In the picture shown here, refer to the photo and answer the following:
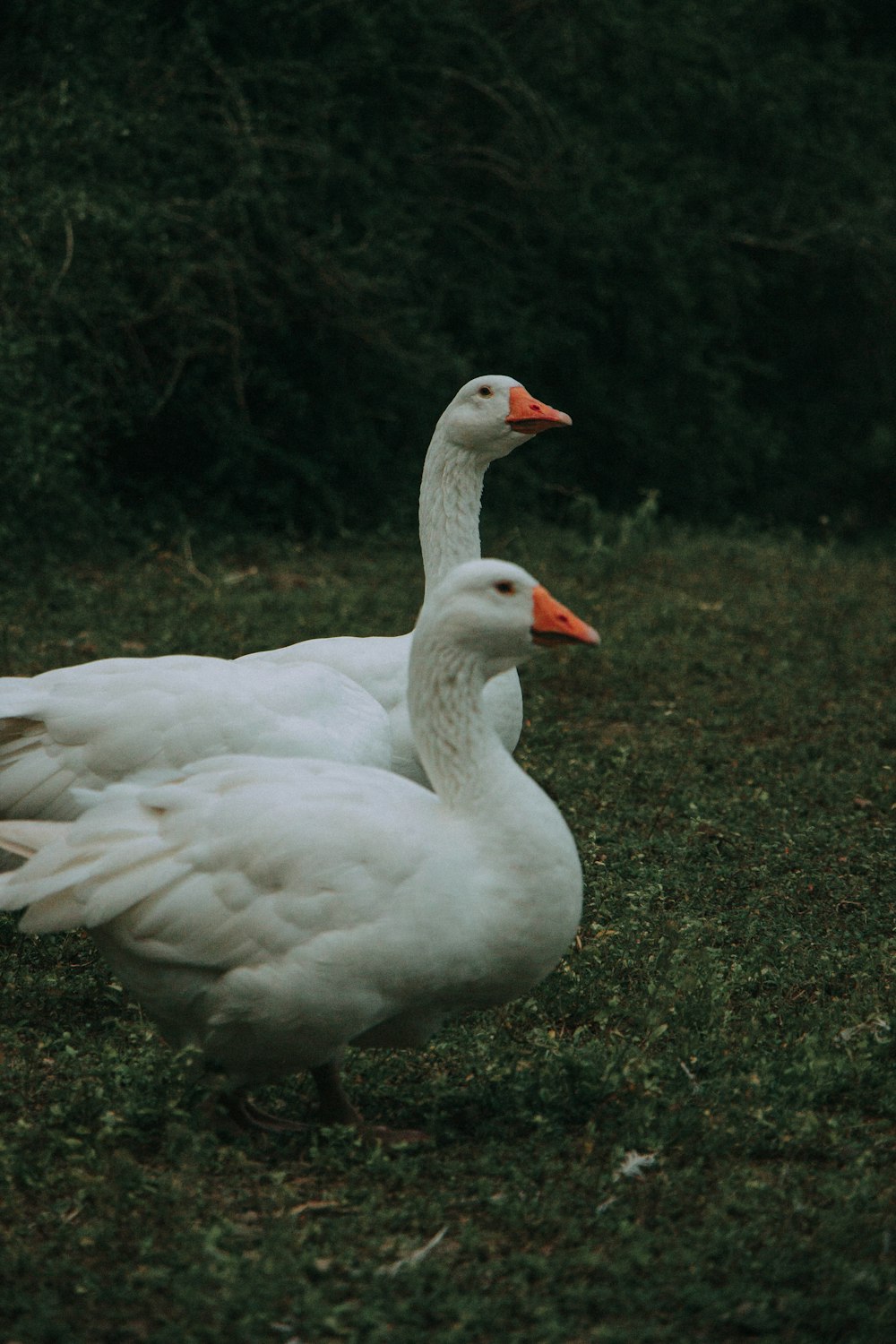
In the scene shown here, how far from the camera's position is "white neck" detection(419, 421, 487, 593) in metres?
5.57

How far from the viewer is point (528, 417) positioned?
5.55 meters

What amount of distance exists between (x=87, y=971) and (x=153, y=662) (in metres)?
0.92

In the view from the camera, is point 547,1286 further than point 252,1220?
No

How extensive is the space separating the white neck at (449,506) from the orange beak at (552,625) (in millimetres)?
1836

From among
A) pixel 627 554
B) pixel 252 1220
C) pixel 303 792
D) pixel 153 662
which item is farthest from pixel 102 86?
pixel 252 1220

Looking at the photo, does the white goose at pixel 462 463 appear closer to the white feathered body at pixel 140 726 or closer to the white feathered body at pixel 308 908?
the white feathered body at pixel 140 726

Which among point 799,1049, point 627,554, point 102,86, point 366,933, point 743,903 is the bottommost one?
point 627,554

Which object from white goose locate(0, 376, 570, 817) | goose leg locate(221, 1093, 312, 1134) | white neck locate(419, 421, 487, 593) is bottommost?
goose leg locate(221, 1093, 312, 1134)

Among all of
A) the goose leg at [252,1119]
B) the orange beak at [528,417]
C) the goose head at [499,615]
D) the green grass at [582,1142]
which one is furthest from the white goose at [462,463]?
the goose leg at [252,1119]

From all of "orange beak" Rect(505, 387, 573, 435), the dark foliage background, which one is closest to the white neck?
"orange beak" Rect(505, 387, 573, 435)

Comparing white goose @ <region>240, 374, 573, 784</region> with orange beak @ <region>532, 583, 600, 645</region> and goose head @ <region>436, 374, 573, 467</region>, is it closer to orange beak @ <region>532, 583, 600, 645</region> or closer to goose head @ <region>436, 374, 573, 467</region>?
goose head @ <region>436, 374, 573, 467</region>

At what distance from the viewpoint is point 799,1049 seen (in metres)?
4.01

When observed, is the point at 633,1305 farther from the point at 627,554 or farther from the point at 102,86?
the point at 102,86

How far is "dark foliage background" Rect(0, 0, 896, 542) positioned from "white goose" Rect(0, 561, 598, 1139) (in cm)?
649
